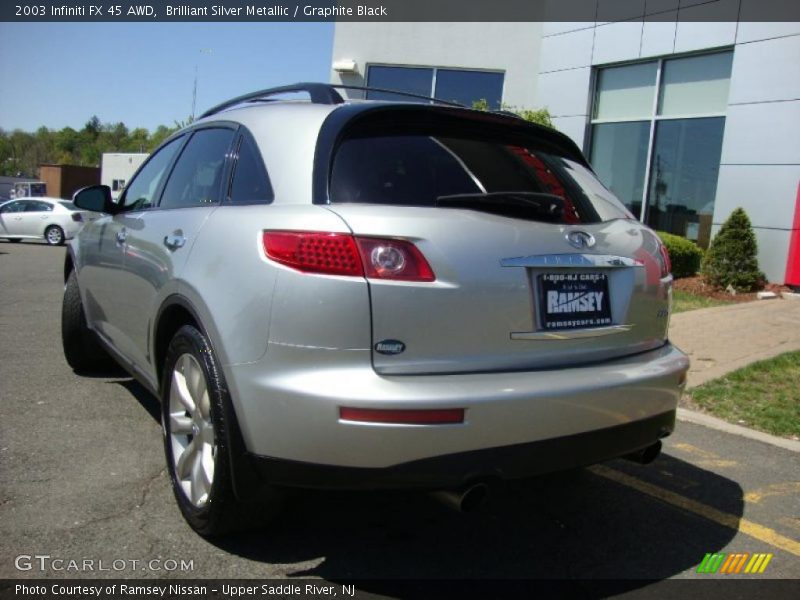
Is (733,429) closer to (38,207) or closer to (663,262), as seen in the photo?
(663,262)

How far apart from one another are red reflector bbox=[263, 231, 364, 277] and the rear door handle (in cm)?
86

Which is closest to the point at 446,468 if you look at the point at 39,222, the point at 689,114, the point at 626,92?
the point at 689,114

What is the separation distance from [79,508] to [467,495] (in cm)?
182

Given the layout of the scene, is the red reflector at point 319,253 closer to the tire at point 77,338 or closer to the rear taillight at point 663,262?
the rear taillight at point 663,262

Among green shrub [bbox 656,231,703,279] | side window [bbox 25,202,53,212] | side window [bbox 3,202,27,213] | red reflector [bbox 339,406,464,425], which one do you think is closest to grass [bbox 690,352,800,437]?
red reflector [bbox 339,406,464,425]

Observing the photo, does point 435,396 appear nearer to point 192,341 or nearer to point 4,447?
point 192,341

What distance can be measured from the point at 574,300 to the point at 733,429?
9.92 feet

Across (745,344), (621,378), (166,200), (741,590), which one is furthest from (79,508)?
(745,344)

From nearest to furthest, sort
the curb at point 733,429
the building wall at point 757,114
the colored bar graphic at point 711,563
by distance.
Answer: the colored bar graphic at point 711,563 → the curb at point 733,429 → the building wall at point 757,114

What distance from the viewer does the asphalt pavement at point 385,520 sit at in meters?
2.71

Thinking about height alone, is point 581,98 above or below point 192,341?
above

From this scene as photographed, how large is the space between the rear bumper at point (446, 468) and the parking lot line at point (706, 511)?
1284mm

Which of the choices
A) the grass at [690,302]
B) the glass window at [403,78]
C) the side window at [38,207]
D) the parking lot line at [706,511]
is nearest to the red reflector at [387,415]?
the parking lot line at [706,511]

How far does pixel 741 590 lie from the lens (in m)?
2.72
